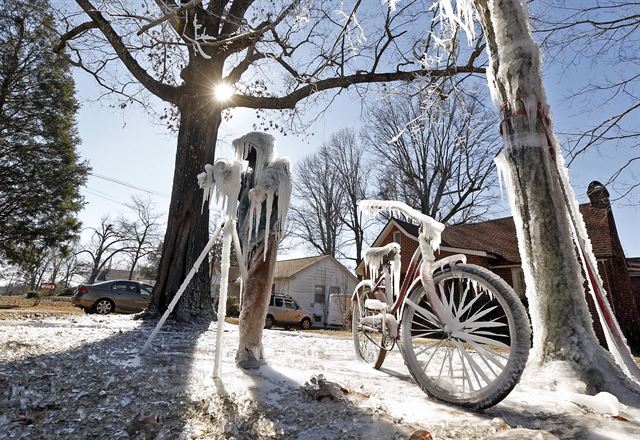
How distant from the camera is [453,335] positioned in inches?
84.3

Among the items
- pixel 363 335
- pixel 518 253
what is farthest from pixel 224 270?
pixel 518 253

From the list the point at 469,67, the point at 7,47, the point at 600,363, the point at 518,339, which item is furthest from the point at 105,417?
the point at 7,47

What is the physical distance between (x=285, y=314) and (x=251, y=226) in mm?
16988

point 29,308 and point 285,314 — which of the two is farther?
point 285,314

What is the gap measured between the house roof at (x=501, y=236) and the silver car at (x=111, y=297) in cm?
1138

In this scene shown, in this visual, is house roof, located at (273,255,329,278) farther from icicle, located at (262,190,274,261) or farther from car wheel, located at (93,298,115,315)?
icicle, located at (262,190,274,261)

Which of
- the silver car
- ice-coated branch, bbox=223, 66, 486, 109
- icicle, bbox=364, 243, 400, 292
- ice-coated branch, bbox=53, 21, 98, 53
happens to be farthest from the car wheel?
icicle, bbox=364, 243, 400, 292

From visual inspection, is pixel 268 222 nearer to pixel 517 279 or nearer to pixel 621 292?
pixel 517 279

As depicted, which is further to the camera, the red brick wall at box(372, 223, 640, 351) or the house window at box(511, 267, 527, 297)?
the house window at box(511, 267, 527, 297)

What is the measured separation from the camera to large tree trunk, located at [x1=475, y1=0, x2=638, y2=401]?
7.66 feet

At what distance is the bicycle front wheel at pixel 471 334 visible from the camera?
5.90 ft

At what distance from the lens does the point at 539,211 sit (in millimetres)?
2602

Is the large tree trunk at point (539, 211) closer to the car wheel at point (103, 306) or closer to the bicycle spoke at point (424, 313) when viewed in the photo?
the bicycle spoke at point (424, 313)

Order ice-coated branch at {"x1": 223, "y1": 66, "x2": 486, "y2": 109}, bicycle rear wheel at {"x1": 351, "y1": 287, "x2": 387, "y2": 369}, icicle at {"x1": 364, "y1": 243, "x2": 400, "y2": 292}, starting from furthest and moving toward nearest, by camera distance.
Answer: ice-coated branch at {"x1": 223, "y1": 66, "x2": 486, "y2": 109} < bicycle rear wheel at {"x1": 351, "y1": 287, "x2": 387, "y2": 369} < icicle at {"x1": 364, "y1": 243, "x2": 400, "y2": 292}
